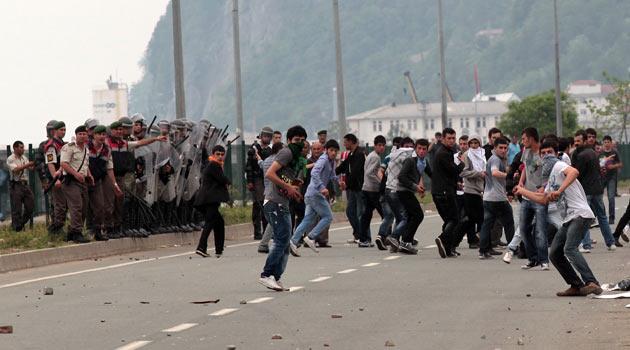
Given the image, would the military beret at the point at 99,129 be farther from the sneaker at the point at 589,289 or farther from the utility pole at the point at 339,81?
the utility pole at the point at 339,81

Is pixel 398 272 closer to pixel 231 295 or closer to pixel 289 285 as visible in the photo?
pixel 289 285

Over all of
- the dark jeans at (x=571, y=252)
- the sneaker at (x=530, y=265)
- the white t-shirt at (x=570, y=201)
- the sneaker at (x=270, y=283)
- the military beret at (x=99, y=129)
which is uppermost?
the military beret at (x=99, y=129)

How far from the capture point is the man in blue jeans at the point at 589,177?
26188mm

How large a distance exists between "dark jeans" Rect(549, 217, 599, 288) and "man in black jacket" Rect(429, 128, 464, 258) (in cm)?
713

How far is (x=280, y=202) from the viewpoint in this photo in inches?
743

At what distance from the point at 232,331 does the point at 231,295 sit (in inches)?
145

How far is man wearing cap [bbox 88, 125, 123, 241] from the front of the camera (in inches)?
1050

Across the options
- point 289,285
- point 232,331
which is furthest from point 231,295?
point 232,331

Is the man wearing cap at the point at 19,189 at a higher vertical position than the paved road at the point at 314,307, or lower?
higher

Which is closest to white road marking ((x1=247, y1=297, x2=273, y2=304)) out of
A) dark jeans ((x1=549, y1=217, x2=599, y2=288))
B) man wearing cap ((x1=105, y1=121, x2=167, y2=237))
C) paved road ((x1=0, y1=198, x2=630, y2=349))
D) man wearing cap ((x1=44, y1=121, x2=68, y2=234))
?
paved road ((x1=0, y1=198, x2=630, y2=349))

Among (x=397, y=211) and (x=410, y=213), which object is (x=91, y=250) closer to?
(x=397, y=211)

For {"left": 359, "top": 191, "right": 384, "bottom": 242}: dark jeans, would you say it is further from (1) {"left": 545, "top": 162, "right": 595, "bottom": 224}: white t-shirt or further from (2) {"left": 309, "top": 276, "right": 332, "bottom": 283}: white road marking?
(1) {"left": 545, "top": 162, "right": 595, "bottom": 224}: white t-shirt

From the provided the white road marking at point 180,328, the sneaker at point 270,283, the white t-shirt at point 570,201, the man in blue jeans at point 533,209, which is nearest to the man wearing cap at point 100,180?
the man in blue jeans at point 533,209

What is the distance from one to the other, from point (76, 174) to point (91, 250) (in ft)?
3.77
